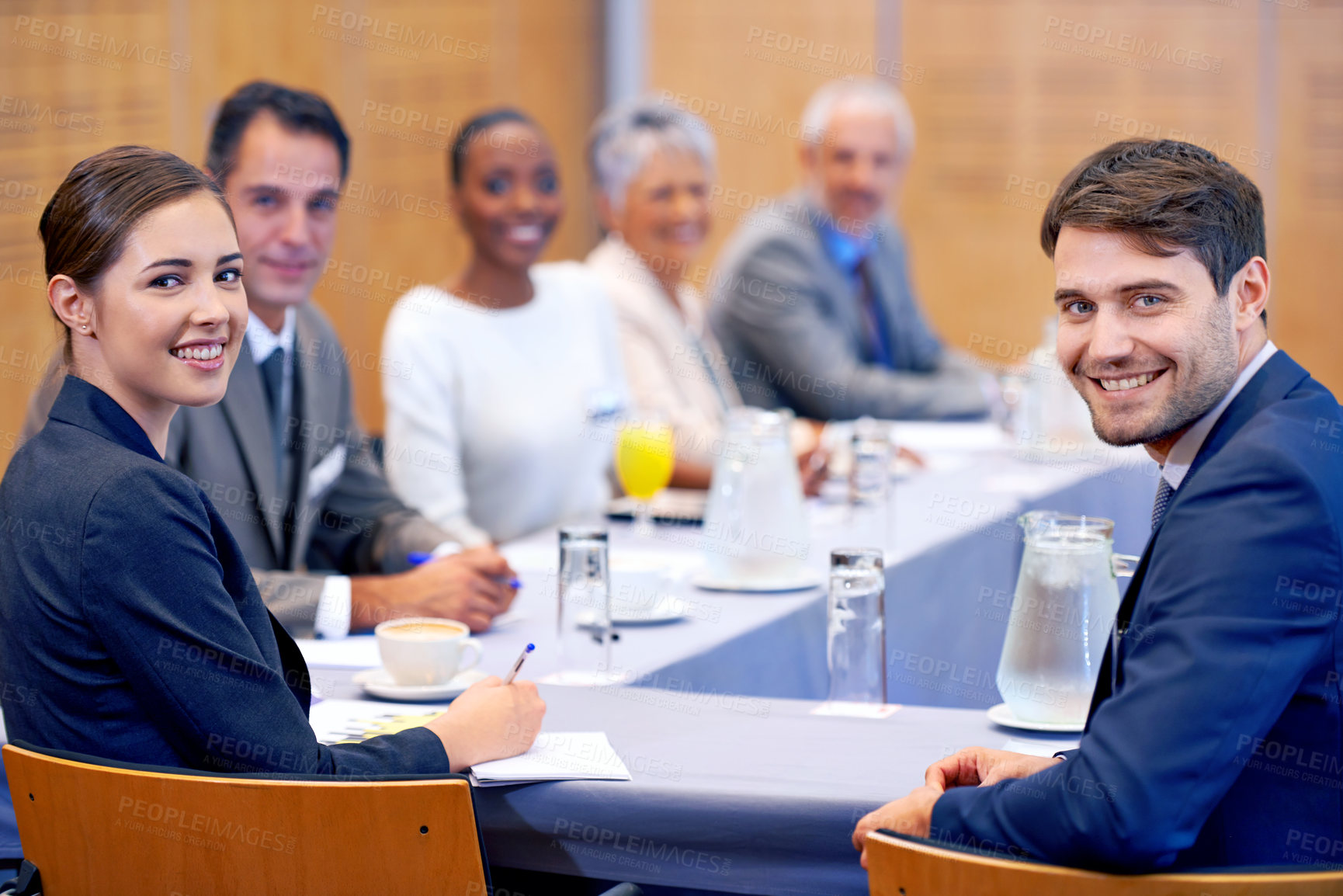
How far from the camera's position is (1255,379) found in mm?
1165

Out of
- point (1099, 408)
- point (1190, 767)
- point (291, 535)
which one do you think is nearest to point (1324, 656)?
point (1190, 767)

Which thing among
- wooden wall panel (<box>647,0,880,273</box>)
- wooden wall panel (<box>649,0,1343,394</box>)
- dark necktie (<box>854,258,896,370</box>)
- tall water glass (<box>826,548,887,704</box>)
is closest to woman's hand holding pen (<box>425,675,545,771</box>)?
tall water glass (<box>826,548,887,704</box>)

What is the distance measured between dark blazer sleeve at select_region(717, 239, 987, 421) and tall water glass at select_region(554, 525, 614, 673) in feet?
6.88

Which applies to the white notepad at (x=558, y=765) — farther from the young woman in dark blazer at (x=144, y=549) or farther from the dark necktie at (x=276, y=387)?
the dark necktie at (x=276, y=387)

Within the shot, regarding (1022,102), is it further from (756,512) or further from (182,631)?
(182,631)

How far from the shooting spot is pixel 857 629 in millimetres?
1625

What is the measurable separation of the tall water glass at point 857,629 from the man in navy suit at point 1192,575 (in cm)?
34

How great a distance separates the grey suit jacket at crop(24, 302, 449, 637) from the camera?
6.38 feet

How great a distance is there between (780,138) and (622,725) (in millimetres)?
4838

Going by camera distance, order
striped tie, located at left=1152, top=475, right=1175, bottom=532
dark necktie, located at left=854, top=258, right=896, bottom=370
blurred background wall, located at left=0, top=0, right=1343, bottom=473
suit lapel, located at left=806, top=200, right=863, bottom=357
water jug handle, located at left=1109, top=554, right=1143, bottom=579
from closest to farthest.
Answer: striped tie, located at left=1152, top=475, right=1175, bottom=532 < water jug handle, located at left=1109, top=554, right=1143, bottom=579 < suit lapel, located at left=806, top=200, right=863, bottom=357 < dark necktie, located at left=854, top=258, right=896, bottom=370 < blurred background wall, located at left=0, top=0, right=1343, bottom=473

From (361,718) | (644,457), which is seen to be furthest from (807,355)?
(361,718)

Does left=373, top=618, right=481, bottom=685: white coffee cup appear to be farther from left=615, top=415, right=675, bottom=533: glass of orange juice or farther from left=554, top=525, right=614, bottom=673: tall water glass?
left=615, top=415, right=675, bottom=533: glass of orange juice

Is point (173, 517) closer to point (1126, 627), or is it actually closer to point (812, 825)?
point (812, 825)

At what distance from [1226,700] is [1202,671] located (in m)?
0.03
